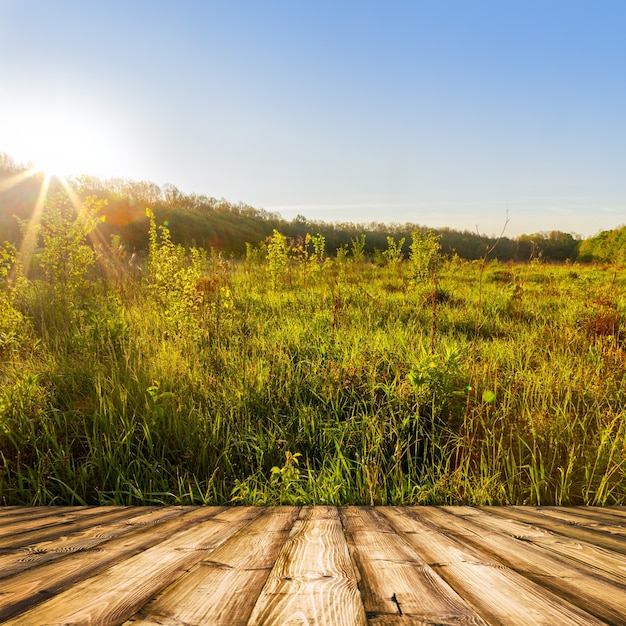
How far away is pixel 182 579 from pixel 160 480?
1880 millimetres

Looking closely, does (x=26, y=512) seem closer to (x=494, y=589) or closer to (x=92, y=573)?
(x=92, y=573)

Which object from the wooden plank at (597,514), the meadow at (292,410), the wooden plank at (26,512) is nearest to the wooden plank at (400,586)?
the wooden plank at (597,514)

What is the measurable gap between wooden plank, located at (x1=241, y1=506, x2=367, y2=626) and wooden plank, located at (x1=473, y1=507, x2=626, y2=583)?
2.00 feet

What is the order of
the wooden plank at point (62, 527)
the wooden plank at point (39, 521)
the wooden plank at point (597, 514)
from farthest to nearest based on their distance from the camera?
the wooden plank at point (597, 514) < the wooden plank at point (39, 521) < the wooden plank at point (62, 527)

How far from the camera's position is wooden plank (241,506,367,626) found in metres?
0.65

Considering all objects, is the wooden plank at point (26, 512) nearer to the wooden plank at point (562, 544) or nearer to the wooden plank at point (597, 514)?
the wooden plank at point (562, 544)

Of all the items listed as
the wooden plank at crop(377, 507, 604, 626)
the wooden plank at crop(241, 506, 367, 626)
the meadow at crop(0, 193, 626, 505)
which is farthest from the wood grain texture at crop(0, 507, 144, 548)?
the wooden plank at crop(377, 507, 604, 626)

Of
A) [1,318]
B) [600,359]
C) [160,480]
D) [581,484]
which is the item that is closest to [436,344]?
[600,359]

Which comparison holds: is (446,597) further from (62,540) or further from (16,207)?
(16,207)

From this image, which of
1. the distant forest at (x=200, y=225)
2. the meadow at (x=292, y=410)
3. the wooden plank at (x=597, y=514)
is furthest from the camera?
the distant forest at (x=200, y=225)

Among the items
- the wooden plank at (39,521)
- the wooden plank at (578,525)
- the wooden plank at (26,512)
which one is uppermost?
the wooden plank at (578,525)

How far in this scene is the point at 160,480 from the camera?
98.6 inches

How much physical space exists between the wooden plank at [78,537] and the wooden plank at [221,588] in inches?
17.0

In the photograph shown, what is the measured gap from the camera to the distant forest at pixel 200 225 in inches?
754
